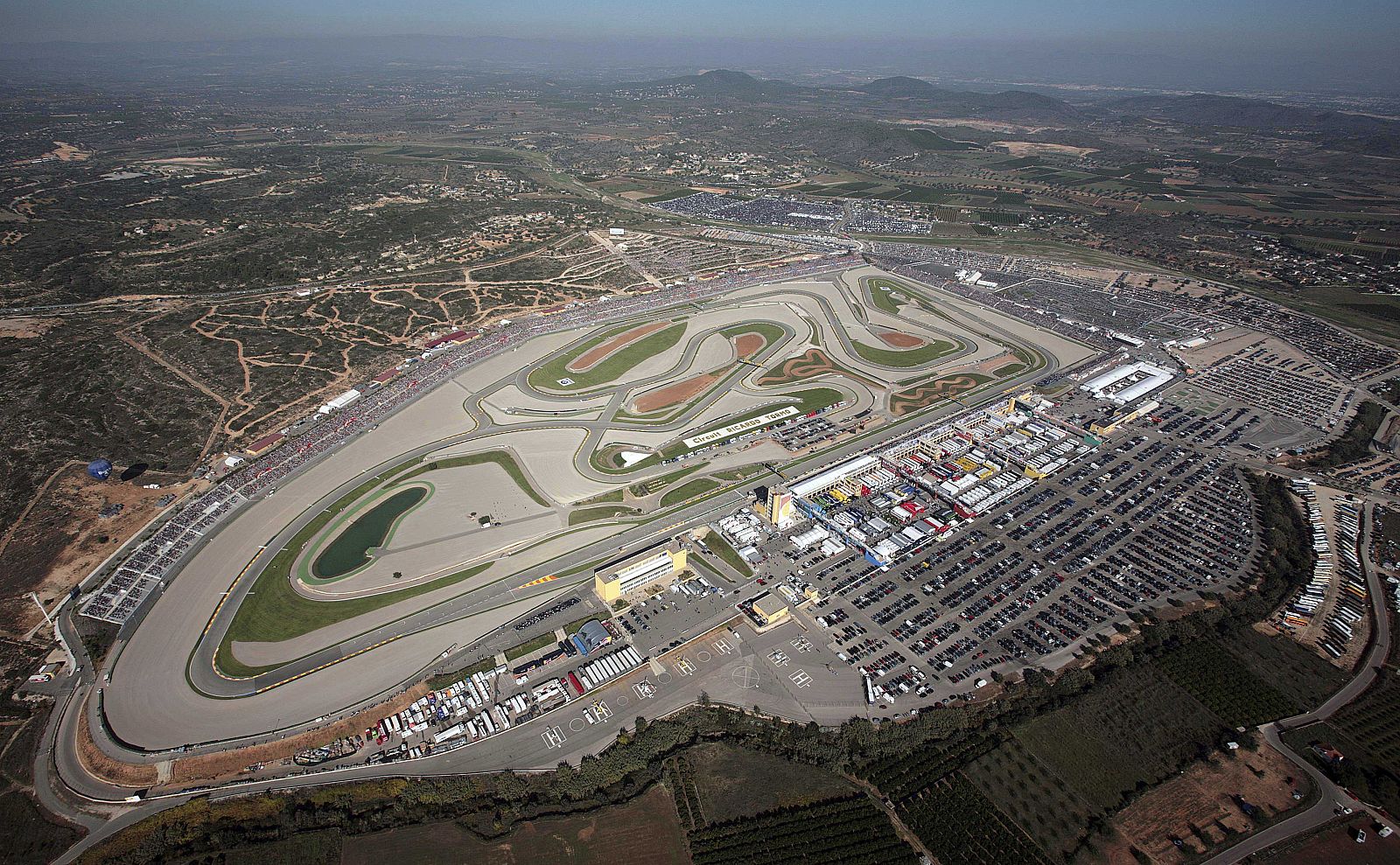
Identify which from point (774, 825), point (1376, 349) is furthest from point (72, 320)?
point (1376, 349)

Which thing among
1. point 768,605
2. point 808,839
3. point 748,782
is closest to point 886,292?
point 768,605

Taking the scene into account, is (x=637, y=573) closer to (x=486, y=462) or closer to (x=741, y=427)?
(x=486, y=462)

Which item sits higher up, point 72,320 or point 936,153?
point 936,153

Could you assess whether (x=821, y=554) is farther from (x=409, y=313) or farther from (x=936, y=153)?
(x=936, y=153)

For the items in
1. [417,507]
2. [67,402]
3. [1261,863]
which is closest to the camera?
[1261,863]

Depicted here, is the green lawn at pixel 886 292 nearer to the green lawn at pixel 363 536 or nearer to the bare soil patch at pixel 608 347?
the bare soil patch at pixel 608 347
